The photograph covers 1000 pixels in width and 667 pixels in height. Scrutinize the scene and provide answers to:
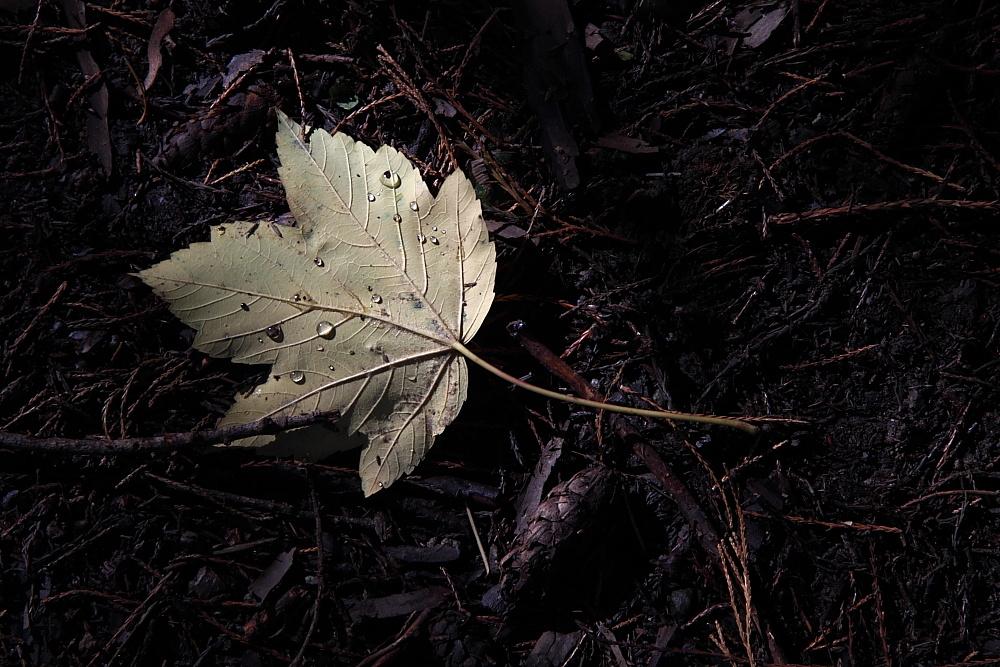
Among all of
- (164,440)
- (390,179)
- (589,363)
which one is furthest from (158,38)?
(589,363)

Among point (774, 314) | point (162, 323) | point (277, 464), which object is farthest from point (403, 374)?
point (774, 314)

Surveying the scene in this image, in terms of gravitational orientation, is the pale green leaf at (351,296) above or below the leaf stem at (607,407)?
above

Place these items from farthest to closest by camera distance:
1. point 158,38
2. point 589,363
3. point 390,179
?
point 158,38 → point 589,363 → point 390,179

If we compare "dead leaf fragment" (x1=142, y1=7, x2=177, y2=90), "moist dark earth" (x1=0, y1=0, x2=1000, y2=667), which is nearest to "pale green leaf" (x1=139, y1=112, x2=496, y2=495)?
"moist dark earth" (x1=0, y1=0, x2=1000, y2=667)

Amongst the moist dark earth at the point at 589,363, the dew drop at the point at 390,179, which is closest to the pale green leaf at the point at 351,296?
the dew drop at the point at 390,179

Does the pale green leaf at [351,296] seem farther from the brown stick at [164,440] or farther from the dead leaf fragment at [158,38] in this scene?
the dead leaf fragment at [158,38]

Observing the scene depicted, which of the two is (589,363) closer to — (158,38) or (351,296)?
(351,296)

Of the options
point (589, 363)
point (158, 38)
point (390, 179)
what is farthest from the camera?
point (158, 38)

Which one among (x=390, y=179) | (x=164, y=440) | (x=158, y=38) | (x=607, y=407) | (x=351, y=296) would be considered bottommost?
(x=607, y=407)
